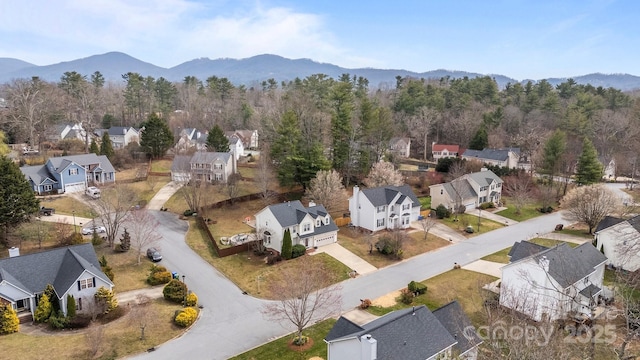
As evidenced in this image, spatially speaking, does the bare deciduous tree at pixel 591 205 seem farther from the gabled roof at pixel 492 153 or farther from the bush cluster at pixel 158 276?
the bush cluster at pixel 158 276

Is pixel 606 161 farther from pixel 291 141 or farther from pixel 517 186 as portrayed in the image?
pixel 291 141

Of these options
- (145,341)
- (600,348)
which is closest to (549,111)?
(600,348)

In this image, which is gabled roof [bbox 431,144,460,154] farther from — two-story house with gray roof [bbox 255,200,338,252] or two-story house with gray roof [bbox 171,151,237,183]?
two-story house with gray roof [bbox 255,200,338,252]

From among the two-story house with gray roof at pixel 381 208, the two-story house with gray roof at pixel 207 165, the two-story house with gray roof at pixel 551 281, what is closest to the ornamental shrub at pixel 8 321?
the two-story house with gray roof at pixel 551 281

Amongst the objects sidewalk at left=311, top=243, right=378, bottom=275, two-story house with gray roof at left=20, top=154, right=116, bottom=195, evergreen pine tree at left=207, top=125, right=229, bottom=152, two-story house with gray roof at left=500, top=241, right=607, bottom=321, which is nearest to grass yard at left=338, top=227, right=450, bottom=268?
sidewalk at left=311, top=243, right=378, bottom=275

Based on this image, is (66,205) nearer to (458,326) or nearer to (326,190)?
(326,190)

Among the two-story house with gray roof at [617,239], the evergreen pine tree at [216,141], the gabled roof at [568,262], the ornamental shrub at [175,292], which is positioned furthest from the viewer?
the evergreen pine tree at [216,141]

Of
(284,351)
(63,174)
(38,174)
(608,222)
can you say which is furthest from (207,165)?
(608,222)
